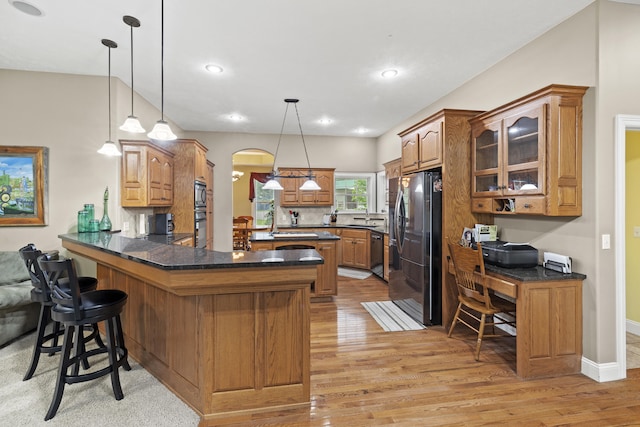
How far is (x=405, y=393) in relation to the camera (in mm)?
2295

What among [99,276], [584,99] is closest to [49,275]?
[99,276]

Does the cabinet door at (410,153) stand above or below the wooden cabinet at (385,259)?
above

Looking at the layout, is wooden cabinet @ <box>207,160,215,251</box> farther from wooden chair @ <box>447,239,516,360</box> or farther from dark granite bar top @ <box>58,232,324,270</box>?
wooden chair @ <box>447,239,516,360</box>

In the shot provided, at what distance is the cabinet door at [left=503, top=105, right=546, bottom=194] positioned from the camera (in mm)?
2572

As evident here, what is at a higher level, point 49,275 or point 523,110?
point 523,110

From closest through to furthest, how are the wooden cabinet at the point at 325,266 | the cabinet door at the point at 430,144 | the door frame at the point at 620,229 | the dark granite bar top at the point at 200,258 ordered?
the dark granite bar top at the point at 200,258, the door frame at the point at 620,229, the cabinet door at the point at 430,144, the wooden cabinet at the point at 325,266

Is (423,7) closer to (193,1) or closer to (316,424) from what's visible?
(193,1)

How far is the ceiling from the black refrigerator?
137 centimetres

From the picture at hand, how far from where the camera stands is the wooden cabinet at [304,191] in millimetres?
6789

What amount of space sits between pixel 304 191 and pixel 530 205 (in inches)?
186

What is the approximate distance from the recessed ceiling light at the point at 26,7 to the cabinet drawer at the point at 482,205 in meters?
4.47

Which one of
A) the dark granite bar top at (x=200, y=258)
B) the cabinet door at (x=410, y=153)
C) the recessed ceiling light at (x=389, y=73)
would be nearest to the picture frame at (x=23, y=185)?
the dark granite bar top at (x=200, y=258)

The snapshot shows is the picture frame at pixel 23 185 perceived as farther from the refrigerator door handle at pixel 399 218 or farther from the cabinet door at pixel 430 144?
the cabinet door at pixel 430 144

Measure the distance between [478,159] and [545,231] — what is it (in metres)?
0.98
